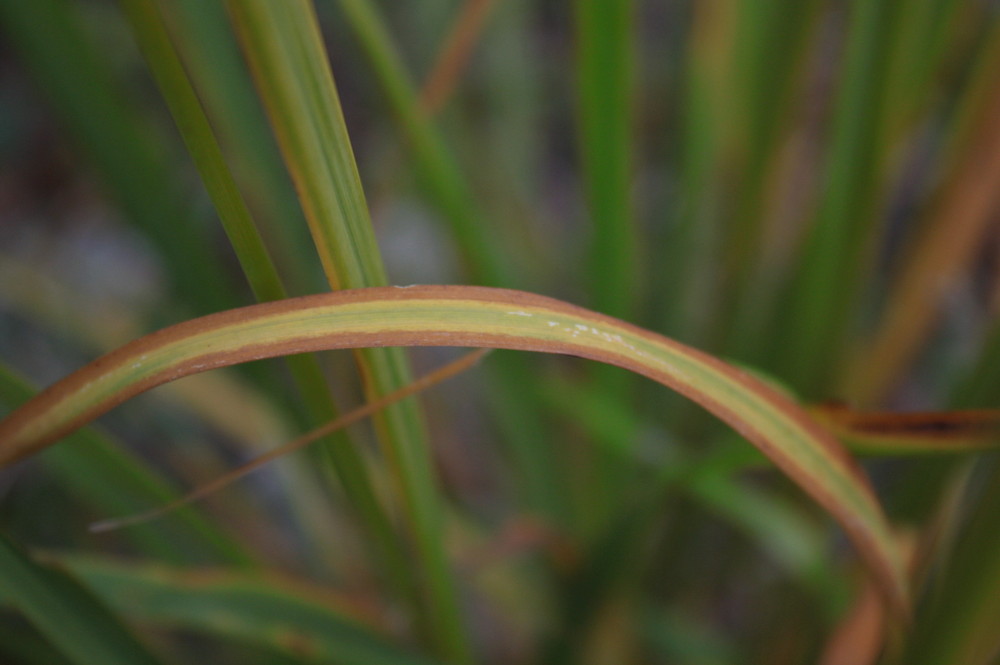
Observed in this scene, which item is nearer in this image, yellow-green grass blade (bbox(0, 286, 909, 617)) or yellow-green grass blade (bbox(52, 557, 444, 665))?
yellow-green grass blade (bbox(0, 286, 909, 617))

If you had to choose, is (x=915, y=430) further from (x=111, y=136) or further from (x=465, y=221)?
(x=111, y=136)

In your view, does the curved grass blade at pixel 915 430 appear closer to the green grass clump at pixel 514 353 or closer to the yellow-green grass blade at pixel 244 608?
the green grass clump at pixel 514 353

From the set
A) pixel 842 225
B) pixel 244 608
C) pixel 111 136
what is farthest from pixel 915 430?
pixel 111 136

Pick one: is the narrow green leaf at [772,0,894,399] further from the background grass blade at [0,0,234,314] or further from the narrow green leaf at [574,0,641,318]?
the background grass blade at [0,0,234,314]

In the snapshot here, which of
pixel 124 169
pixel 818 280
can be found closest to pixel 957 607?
pixel 818 280

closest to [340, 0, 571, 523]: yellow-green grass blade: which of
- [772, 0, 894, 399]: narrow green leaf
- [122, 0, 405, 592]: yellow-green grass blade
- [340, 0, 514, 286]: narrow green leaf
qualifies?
[340, 0, 514, 286]: narrow green leaf

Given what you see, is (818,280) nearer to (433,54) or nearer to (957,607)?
(957,607)
